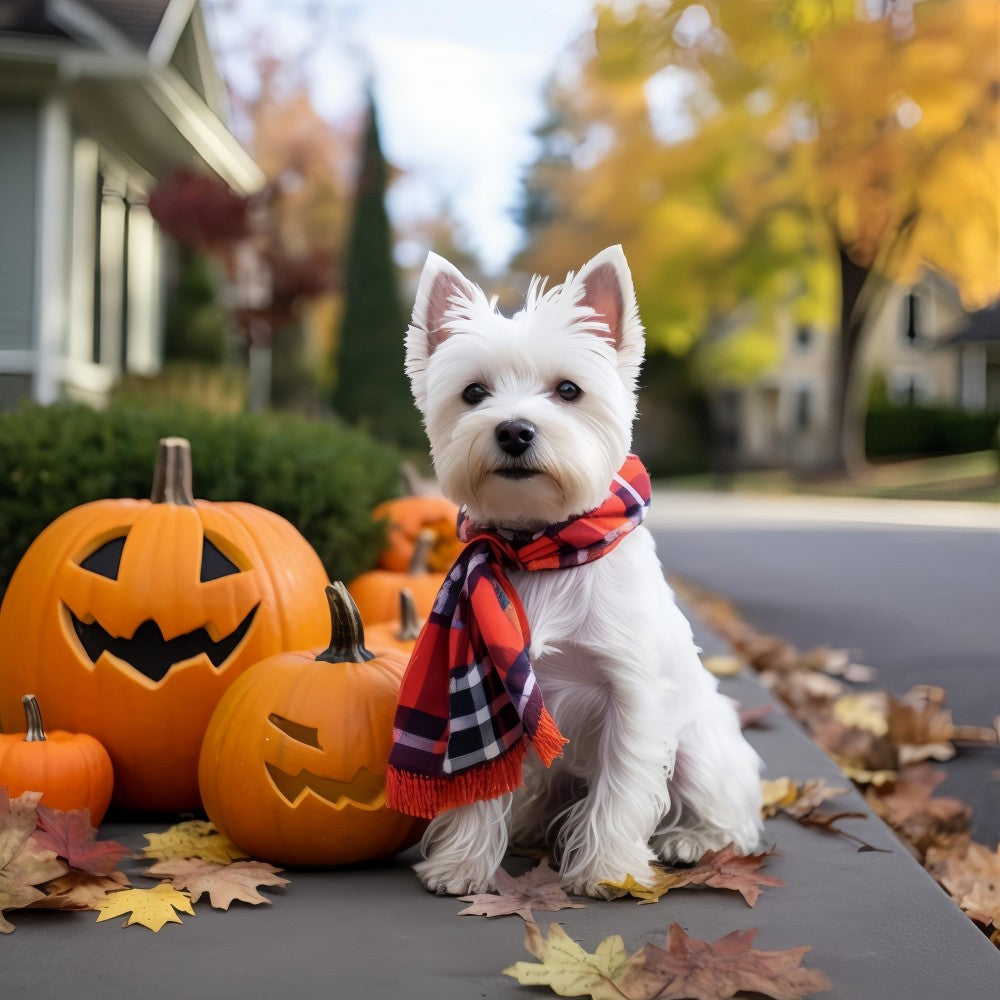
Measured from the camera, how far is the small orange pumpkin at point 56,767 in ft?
10.3

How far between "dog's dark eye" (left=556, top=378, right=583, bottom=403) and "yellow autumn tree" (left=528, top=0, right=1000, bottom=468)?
249 inches

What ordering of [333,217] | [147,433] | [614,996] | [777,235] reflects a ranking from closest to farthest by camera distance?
[614,996]
[147,433]
[777,235]
[333,217]

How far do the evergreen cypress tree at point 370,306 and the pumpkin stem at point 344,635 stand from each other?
21928 mm

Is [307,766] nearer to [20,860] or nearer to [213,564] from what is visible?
[20,860]

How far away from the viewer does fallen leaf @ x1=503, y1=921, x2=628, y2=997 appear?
91.8 inches

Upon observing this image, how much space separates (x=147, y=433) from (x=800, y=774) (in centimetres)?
285

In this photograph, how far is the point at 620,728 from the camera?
9.53ft

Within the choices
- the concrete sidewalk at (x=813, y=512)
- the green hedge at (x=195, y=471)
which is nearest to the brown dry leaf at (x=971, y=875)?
the green hedge at (x=195, y=471)

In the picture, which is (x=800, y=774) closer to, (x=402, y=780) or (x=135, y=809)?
(x=402, y=780)

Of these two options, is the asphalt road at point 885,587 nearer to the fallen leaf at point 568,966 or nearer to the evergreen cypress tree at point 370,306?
the fallen leaf at point 568,966

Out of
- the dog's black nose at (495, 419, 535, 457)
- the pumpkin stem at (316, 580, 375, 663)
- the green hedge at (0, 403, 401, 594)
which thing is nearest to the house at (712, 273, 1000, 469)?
the green hedge at (0, 403, 401, 594)

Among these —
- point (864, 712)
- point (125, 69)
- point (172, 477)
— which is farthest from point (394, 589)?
point (125, 69)

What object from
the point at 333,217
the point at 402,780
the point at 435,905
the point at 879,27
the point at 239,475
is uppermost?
the point at 333,217

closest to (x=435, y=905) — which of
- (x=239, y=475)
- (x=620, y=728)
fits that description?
(x=620, y=728)
